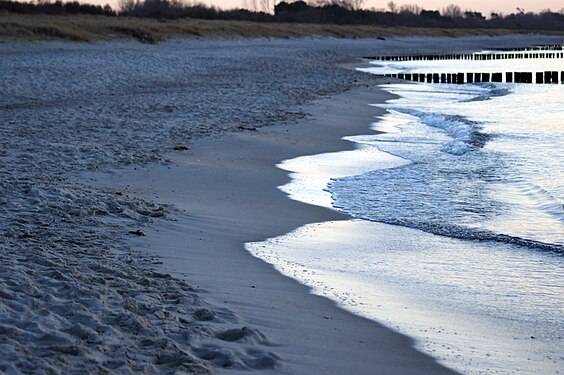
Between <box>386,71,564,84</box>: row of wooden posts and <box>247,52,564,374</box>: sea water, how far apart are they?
65.6ft

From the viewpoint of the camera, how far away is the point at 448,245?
22.4 ft

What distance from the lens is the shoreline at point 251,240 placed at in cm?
412

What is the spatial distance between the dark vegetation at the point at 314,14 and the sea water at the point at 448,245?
51787mm

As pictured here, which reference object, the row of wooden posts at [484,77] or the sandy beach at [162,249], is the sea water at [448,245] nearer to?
the sandy beach at [162,249]

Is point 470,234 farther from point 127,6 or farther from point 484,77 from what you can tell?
point 127,6

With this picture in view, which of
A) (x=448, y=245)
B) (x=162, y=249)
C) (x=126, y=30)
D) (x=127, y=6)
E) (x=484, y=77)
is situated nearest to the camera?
(x=162, y=249)

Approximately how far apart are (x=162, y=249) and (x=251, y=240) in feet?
2.94

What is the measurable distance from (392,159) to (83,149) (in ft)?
14.1

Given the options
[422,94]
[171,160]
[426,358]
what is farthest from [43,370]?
[422,94]

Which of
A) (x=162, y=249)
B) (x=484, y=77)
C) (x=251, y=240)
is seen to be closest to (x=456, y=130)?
(x=251, y=240)

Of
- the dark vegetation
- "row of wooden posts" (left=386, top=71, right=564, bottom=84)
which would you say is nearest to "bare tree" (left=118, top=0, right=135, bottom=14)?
the dark vegetation

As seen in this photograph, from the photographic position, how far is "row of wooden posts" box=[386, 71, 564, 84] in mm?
33500

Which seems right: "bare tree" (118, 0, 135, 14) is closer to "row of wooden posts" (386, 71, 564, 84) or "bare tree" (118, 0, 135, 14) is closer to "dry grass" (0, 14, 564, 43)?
"dry grass" (0, 14, 564, 43)

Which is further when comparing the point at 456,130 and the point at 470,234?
the point at 456,130
